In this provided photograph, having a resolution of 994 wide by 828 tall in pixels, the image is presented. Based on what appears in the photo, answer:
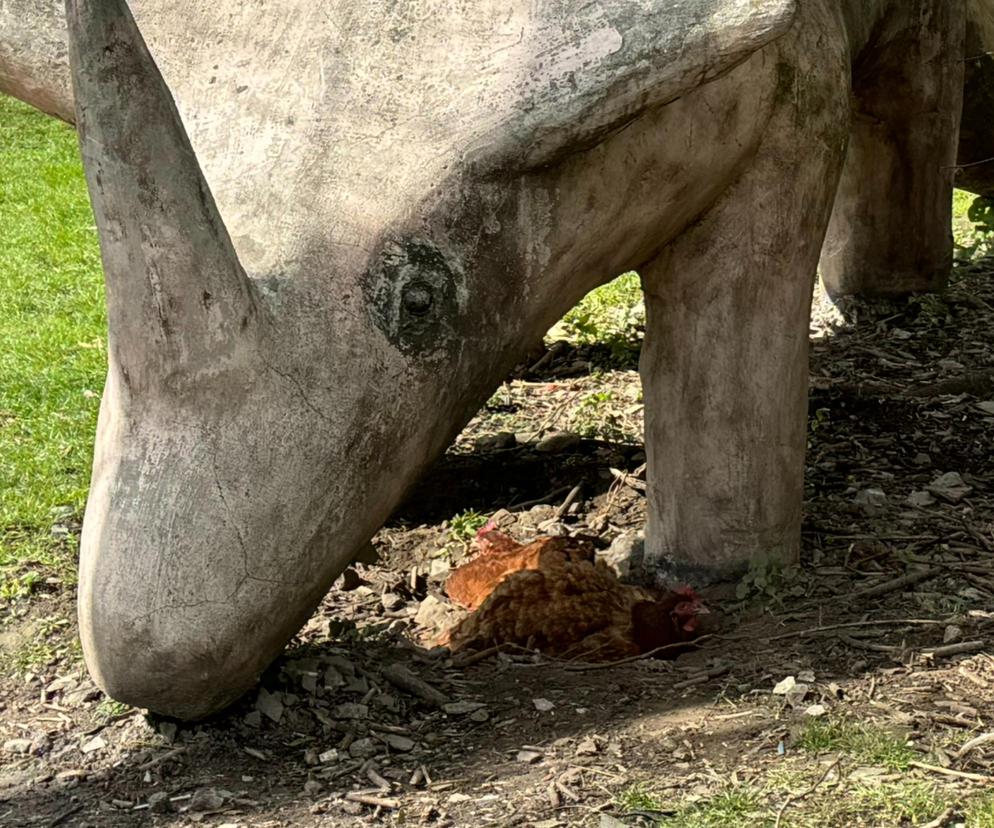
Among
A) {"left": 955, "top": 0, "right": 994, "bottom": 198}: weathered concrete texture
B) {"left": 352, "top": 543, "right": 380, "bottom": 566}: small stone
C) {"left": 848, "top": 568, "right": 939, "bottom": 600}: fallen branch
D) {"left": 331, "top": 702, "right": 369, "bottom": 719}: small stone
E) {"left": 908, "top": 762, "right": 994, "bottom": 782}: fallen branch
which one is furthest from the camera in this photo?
{"left": 955, "top": 0, "right": 994, "bottom": 198}: weathered concrete texture

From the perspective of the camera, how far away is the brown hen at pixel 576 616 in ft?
13.8

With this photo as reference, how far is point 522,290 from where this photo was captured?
3.69 meters

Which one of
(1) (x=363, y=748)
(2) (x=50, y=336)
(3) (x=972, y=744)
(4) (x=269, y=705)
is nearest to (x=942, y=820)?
(3) (x=972, y=744)

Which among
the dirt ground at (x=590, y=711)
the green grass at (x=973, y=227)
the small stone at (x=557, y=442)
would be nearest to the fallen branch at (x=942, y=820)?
the dirt ground at (x=590, y=711)

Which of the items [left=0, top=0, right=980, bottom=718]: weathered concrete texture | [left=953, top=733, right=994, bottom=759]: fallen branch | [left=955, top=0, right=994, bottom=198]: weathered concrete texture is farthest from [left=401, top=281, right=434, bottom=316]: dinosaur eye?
[left=955, top=0, right=994, bottom=198]: weathered concrete texture

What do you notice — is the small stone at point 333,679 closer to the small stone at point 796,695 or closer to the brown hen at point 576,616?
the brown hen at point 576,616

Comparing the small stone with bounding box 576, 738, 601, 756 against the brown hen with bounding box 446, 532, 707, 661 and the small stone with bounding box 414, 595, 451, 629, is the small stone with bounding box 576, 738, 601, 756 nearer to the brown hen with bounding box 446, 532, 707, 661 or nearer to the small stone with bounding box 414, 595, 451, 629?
the brown hen with bounding box 446, 532, 707, 661

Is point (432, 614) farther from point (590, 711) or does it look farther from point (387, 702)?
point (590, 711)

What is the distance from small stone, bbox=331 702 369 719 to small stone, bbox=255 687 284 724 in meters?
0.13

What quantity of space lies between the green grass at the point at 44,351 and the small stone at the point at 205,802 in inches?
54.5

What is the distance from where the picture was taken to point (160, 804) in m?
3.37

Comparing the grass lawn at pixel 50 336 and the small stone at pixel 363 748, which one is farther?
the grass lawn at pixel 50 336

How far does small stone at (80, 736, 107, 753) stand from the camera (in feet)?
12.0

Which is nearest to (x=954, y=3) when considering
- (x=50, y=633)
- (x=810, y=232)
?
(x=810, y=232)
